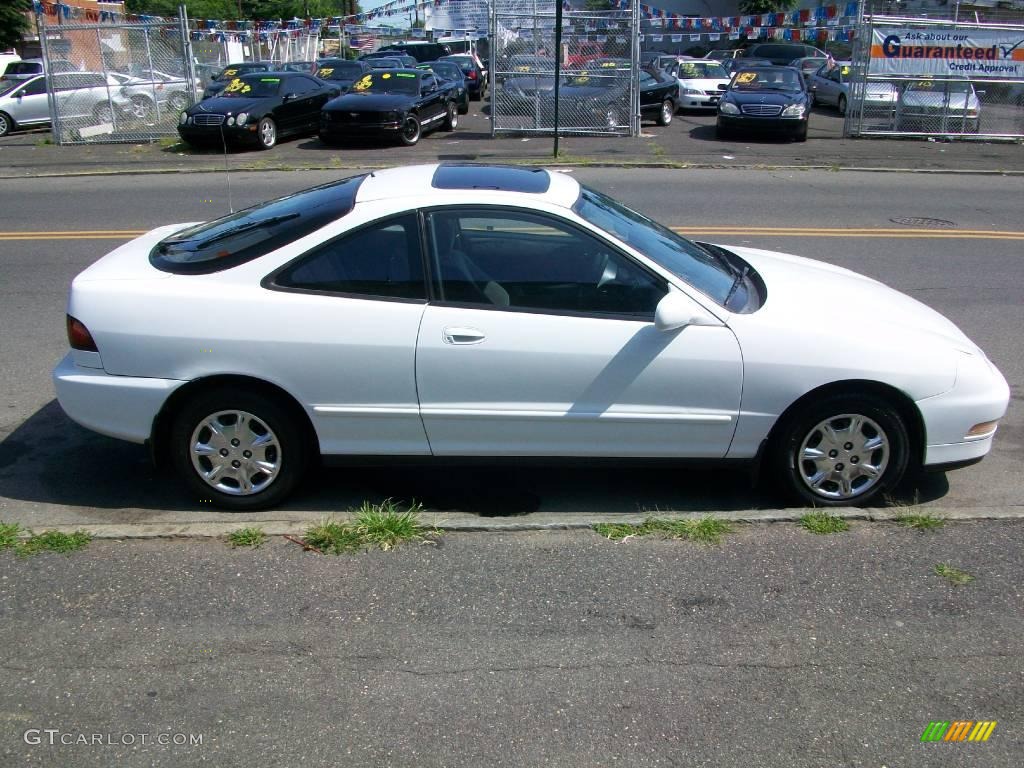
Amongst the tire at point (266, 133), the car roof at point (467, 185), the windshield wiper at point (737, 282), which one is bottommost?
the tire at point (266, 133)

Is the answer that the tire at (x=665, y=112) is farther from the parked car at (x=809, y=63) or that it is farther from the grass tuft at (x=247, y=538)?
the grass tuft at (x=247, y=538)

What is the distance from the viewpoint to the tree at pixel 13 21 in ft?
130

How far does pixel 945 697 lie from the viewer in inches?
134

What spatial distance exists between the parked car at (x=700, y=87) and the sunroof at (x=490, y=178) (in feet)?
71.6

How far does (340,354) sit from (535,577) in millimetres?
1333

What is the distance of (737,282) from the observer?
16.5 ft

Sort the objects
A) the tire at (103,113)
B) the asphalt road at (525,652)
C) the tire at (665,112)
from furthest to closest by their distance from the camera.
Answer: the tire at (665,112) < the tire at (103,113) < the asphalt road at (525,652)

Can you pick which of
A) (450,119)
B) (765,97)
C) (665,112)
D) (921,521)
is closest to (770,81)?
(765,97)

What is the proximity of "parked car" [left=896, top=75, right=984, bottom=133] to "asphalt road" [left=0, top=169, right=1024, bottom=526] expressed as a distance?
478cm

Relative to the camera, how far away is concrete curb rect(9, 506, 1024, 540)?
14.5 ft

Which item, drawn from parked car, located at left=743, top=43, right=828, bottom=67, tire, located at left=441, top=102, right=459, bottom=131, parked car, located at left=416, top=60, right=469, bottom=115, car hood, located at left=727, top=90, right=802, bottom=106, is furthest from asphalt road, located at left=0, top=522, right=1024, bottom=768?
parked car, located at left=743, top=43, right=828, bottom=67

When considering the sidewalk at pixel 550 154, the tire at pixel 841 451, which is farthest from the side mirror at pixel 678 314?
the sidewalk at pixel 550 154

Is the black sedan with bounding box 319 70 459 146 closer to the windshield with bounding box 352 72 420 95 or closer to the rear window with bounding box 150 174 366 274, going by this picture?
the windshield with bounding box 352 72 420 95

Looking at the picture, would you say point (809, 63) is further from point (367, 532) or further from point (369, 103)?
point (367, 532)
